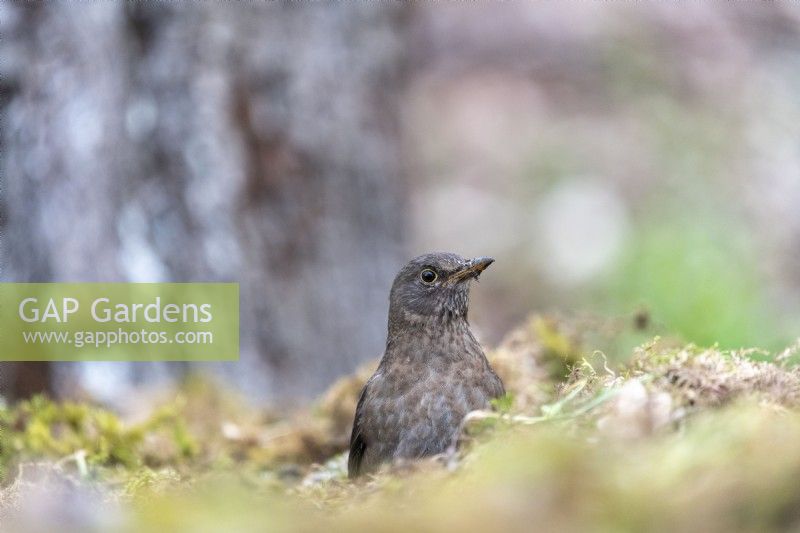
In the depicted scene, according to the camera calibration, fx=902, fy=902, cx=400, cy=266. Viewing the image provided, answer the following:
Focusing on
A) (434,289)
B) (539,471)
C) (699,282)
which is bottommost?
(539,471)

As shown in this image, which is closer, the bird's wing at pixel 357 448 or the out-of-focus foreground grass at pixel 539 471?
the out-of-focus foreground grass at pixel 539 471

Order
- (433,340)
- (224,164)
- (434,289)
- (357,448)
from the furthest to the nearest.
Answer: (224,164), (434,289), (433,340), (357,448)

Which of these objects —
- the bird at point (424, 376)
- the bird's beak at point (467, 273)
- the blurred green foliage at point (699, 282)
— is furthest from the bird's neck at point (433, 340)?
the blurred green foliage at point (699, 282)

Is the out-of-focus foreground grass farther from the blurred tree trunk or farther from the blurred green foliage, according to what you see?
the blurred green foliage

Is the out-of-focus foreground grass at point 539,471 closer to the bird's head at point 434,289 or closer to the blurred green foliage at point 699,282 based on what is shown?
the bird's head at point 434,289

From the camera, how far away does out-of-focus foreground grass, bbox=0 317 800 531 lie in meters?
1.18

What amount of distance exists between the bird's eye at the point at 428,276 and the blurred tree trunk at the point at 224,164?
1782 millimetres

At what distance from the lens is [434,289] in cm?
335

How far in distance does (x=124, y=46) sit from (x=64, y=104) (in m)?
0.50

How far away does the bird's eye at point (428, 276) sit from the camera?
3.37 m

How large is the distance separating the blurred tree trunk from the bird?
176cm

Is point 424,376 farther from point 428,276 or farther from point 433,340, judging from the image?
point 428,276

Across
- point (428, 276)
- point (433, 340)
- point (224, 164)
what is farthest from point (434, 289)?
point (224, 164)

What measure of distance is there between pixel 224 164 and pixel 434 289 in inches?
80.5
